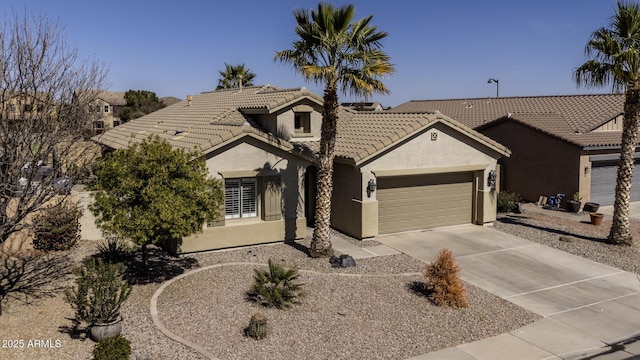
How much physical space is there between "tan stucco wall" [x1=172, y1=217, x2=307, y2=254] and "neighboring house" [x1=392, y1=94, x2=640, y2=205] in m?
14.4

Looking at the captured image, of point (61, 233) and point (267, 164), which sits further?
point (267, 164)

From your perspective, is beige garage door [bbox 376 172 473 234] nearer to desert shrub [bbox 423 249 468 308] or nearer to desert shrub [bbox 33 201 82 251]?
desert shrub [bbox 423 249 468 308]

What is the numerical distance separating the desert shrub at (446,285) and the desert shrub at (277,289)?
338 cm

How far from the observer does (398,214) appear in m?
20.3

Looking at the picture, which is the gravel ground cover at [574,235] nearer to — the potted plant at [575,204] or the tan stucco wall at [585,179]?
the potted plant at [575,204]

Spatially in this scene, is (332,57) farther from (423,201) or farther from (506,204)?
(506,204)

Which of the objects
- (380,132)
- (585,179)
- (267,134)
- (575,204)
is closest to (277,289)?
(267,134)

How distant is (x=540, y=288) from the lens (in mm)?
14586

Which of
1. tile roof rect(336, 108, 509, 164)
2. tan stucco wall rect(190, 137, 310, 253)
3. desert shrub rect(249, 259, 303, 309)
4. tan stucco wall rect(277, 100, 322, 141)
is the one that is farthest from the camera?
tan stucco wall rect(277, 100, 322, 141)

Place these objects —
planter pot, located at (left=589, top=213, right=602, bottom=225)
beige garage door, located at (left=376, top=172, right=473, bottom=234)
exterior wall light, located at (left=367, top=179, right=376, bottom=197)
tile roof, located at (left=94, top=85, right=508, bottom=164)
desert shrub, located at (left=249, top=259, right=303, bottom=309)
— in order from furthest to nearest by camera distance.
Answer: planter pot, located at (left=589, top=213, right=602, bottom=225)
beige garage door, located at (left=376, top=172, right=473, bottom=234)
exterior wall light, located at (left=367, top=179, right=376, bottom=197)
tile roof, located at (left=94, top=85, right=508, bottom=164)
desert shrub, located at (left=249, top=259, right=303, bottom=309)

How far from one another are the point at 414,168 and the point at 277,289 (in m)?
9.16

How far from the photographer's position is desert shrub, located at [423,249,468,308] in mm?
13023

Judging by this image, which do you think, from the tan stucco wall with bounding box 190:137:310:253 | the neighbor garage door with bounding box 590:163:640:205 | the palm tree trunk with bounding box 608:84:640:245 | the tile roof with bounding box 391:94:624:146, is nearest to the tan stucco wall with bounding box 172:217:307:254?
the tan stucco wall with bounding box 190:137:310:253

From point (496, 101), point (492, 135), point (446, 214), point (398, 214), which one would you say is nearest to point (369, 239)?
point (398, 214)
